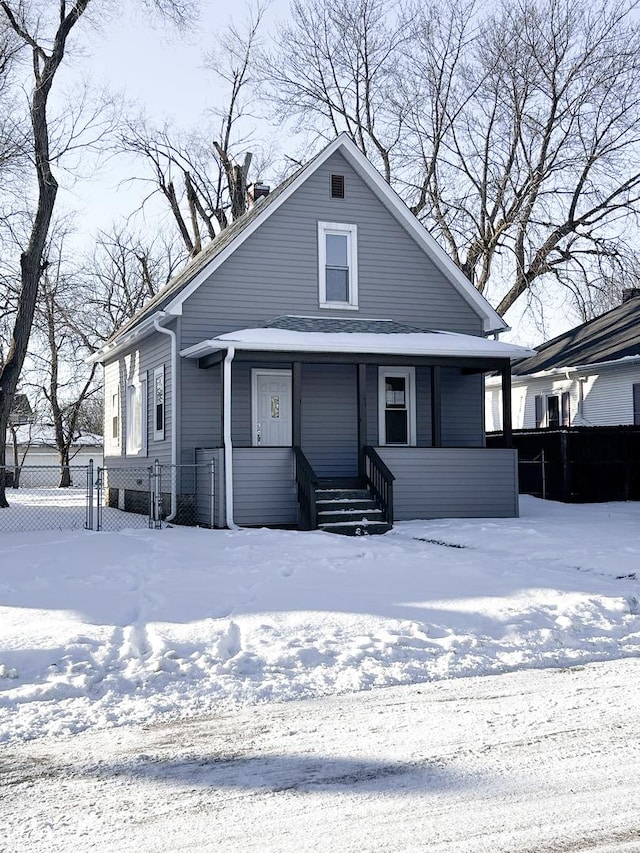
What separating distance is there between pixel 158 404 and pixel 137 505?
2816mm

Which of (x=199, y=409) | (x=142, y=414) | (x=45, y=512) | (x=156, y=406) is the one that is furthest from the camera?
(x=45, y=512)

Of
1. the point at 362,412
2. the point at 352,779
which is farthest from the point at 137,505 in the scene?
the point at 352,779

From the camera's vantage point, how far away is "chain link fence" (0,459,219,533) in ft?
51.6

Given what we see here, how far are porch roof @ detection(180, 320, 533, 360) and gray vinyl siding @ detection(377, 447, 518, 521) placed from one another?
5.92ft

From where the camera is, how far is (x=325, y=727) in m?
4.95

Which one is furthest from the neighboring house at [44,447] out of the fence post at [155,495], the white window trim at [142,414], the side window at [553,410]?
the fence post at [155,495]

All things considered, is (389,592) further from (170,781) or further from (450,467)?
(450,467)

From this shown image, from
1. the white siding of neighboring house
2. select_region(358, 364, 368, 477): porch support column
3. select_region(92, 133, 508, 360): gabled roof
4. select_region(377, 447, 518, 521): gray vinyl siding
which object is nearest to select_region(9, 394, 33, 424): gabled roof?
the white siding of neighboring house

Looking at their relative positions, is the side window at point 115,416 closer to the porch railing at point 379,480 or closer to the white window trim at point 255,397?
the white window trim at point 255,397

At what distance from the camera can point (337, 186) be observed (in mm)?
18359

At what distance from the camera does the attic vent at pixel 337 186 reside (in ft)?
60.2

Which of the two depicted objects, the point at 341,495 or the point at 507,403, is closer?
the point at 341,495

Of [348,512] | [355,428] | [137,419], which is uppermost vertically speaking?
[137,419]

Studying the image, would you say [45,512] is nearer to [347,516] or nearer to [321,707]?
[347,516]
